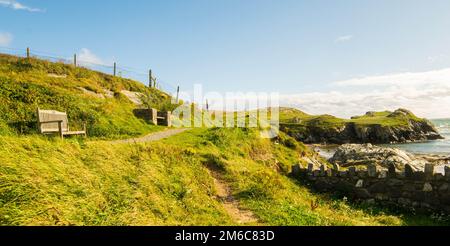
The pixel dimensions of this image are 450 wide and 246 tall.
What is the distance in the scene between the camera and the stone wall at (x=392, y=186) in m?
13.1

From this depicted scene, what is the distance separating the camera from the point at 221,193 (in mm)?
13031

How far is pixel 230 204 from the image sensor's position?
38.9ft

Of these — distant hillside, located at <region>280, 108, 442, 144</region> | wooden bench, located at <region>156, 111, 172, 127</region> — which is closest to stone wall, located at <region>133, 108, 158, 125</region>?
wooden bench, located at <region>156, 111, 172, 127</region>

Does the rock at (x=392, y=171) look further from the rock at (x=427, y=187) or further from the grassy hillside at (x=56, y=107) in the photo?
the grassy hillside at (x=56, y=107)

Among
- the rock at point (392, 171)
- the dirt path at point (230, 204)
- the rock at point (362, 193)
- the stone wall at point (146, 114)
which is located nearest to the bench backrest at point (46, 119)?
the dirt path at point (230, 204)

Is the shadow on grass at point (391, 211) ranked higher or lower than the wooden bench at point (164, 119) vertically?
lower

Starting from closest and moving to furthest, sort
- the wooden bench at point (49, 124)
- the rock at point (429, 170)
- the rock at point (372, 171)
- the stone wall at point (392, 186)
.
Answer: the stone wall at point (392, 186) < the rock at point (429, 170) < the rock at point (372, 171) < the wooden bench at point (49, 124)

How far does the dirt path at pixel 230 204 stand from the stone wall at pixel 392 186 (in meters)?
5.50

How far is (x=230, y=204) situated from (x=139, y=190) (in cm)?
402

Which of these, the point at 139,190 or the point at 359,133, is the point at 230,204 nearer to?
the point at 139,190

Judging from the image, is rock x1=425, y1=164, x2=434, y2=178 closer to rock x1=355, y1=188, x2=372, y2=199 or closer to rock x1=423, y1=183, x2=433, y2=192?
rock x1=423, y1=183, x2=433, y2=192

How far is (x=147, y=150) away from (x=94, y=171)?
4.29 metres
